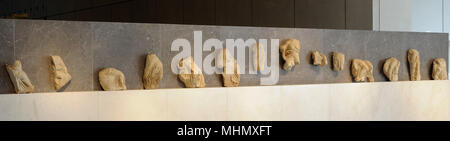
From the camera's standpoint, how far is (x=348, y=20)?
955 centimetres

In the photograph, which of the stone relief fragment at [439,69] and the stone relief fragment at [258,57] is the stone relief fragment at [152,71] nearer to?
the stone relief fragment at [258,57]

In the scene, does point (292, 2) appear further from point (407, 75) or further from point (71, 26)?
point (71, 26)

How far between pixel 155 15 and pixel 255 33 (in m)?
6.97

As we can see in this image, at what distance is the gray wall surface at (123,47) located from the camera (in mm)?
4555

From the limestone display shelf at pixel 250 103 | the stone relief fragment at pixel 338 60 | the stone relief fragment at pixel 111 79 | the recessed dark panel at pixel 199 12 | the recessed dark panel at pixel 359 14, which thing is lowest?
the limestone display shelf at pixel 250 103

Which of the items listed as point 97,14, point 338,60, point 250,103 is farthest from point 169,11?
point 250,103

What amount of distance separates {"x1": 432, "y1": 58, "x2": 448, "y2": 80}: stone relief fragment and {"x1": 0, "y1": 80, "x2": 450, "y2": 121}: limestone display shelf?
86mm

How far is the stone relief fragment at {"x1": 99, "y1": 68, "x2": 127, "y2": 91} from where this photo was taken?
4.80 meters

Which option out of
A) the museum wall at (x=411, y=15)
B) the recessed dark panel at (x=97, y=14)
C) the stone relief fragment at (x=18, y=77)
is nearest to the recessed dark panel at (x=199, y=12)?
the recessed dark panel at (x=97, y=14)

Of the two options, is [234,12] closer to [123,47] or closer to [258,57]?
[258,57]

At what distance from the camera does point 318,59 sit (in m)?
5.89

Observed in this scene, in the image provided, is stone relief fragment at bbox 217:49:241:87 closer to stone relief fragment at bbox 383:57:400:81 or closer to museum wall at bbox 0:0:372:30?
stone relief fragment at bbox 383:57:400:81

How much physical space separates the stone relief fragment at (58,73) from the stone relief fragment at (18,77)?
0.24 meters

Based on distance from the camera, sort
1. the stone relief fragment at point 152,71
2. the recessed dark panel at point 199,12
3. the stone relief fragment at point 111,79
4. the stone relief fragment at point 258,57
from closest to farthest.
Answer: the stone relief fragment at point 111,79
the stone relief fragment at point 152,71
the stone relief fragment at point 258,57
the recessed dark panel at point 199,12
